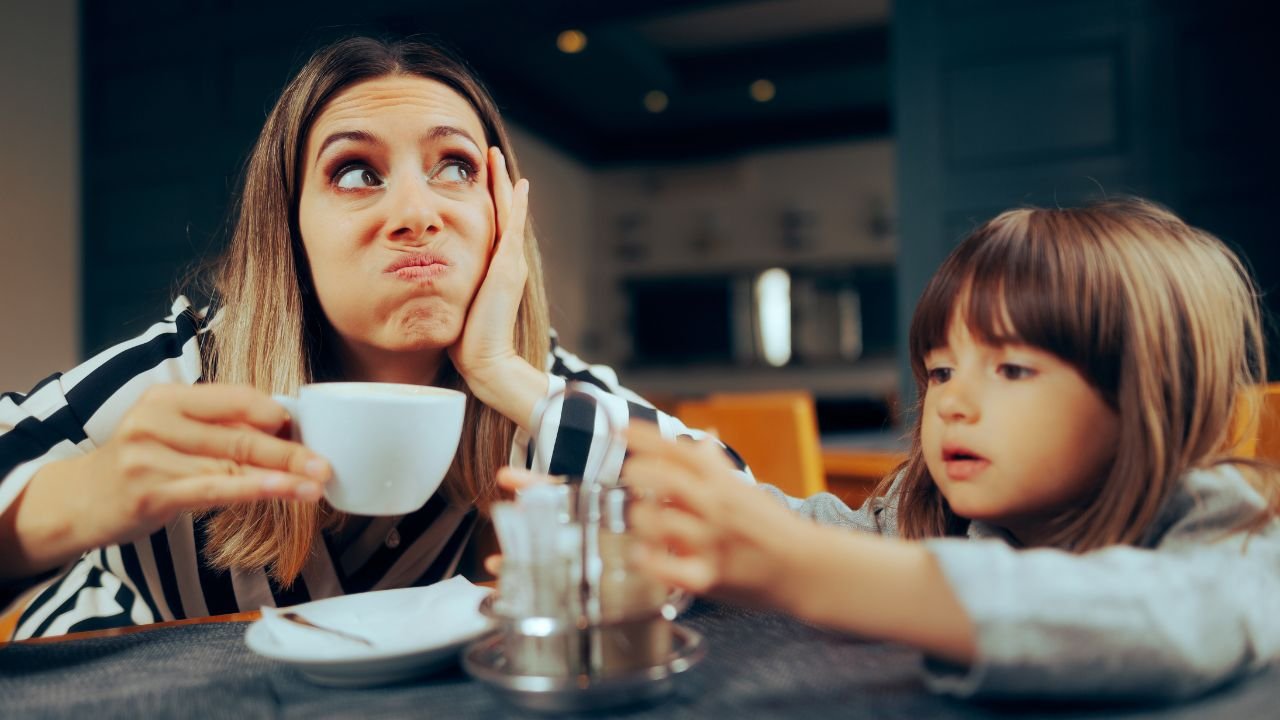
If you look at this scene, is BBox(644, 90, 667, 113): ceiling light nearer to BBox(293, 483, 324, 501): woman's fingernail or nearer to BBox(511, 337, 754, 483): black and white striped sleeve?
BBox(511, 337, 754, 483): black and white striped sleeve

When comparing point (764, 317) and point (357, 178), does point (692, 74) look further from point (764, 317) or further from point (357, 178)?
point (357, 178)

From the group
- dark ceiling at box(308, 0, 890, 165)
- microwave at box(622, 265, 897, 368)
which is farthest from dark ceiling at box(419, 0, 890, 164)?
microwave at box(622, 265, 897, 368)

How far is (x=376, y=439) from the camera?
0.58m

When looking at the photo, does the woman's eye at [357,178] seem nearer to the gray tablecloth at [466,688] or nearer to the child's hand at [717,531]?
the gray tablecloth at [466,688]

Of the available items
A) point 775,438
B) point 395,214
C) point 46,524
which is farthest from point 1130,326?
point 775,438

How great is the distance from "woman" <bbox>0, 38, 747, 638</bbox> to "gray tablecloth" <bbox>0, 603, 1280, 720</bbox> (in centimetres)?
22

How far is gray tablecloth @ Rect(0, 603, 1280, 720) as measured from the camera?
0.49 metres

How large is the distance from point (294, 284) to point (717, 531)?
754 mm

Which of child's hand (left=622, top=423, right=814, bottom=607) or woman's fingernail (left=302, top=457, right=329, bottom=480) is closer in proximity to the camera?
child's hand (left=622, top=423, right=814, bottom=607)

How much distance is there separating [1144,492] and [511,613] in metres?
0.45

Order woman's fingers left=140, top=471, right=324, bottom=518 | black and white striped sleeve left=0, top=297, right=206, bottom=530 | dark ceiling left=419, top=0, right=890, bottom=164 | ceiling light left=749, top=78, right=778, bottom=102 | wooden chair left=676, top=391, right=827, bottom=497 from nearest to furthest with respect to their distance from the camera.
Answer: woman's fingers left=140, top=471, right=324, bottom=518 → black and white striped sleeve left=0, top=297, right=206, bottom=530 → wooden chair left=676, top=391, right=827, bottom=497 → dark ceiling left=419, top=0, right=890, bottom=164 → ceiling light left=749, top=78, right=778, bottom=102

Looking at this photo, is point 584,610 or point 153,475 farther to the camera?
point 153,475

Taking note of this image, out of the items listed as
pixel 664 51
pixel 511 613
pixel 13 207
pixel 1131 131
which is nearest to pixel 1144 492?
pixel 511 613

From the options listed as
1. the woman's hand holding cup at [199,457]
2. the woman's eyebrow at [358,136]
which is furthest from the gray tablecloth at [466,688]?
the woman's eyebrow at [358,136]
